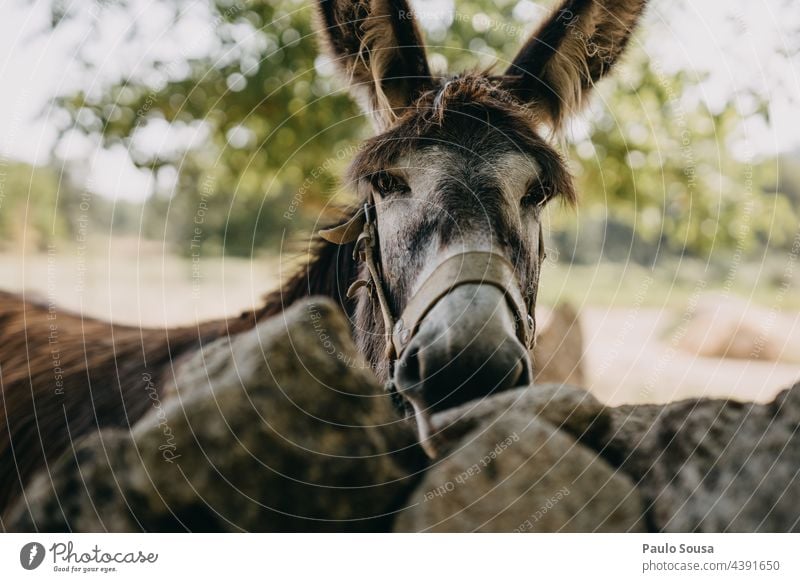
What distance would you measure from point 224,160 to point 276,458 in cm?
442

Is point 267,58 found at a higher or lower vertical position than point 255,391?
higher

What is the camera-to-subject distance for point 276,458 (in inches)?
59.4

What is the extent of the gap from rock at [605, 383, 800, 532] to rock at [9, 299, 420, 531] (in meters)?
0.62

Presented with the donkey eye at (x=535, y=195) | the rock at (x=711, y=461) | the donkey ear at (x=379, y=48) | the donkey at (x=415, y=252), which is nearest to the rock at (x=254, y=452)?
the donkey at (x=415, y=252)

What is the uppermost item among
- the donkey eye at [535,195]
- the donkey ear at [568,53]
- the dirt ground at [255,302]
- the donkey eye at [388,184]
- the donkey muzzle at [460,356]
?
the donkey ear at [568,53]

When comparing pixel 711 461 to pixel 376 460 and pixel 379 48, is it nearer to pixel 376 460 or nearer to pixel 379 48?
pixel 376 460

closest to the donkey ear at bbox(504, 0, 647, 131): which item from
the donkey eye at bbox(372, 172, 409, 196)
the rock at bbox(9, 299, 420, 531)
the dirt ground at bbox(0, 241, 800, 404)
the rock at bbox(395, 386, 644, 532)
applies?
the donkey eye at bbox(372, 172, 409, 196)

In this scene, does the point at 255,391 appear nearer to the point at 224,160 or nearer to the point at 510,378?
the point at 510,378

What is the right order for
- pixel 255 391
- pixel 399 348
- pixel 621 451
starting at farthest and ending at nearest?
pixel 399 348 < pixel 621 451 < pixel 255 391

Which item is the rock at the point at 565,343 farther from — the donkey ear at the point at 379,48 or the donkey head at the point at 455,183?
the donkey ear at the point at 379,48

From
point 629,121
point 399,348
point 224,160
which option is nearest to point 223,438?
point 399,348

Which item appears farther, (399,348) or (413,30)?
(413,30)
